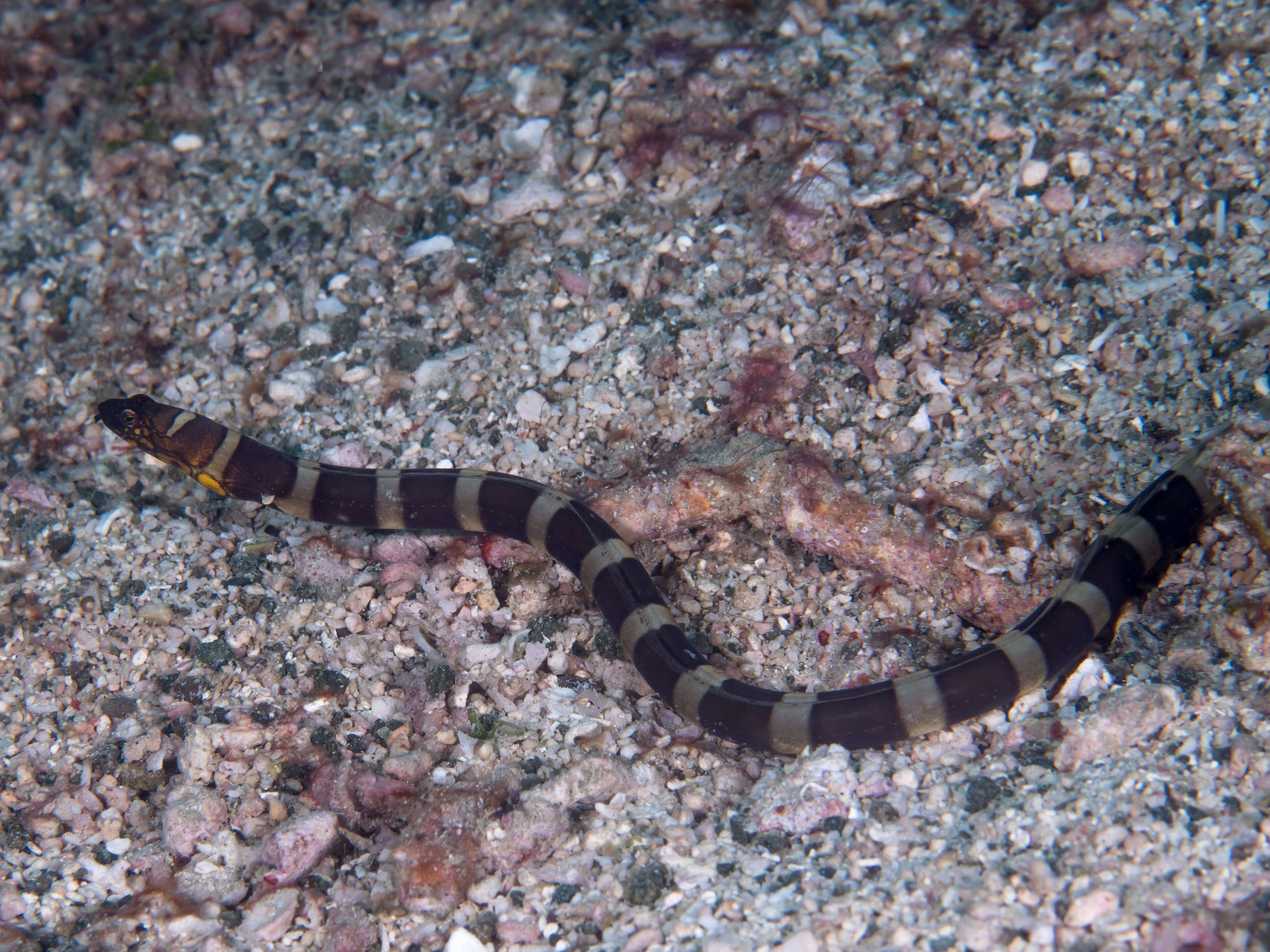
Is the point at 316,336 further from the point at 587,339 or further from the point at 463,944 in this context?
the point at 463,944

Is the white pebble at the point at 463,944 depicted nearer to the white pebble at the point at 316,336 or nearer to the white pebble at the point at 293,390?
the white pebble at the point at 293,390

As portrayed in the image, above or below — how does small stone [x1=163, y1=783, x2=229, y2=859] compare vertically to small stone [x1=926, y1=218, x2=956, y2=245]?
below

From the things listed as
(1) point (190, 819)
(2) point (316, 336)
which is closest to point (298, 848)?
(1) point (190, 819)

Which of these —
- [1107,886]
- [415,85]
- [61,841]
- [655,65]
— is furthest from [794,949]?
[415,85]

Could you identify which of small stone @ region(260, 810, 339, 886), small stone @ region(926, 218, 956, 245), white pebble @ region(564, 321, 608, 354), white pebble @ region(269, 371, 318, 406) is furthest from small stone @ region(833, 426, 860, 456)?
white pebble @ region(269, 371, 318, 406)

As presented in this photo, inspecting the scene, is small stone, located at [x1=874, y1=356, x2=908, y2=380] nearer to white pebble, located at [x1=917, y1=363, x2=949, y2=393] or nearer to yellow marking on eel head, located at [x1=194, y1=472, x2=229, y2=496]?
white pebble, located at [x1=917, y1=363, x2=949, y2=393]

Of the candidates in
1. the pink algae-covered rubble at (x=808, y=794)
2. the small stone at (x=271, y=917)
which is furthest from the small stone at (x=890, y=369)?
the small stone at (x=271, y=917)
